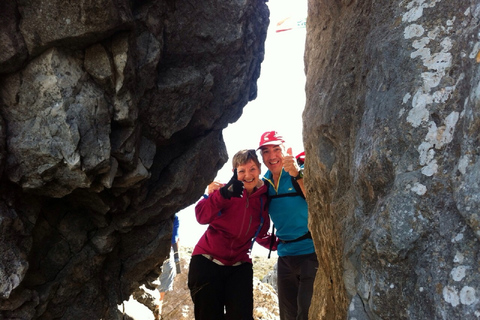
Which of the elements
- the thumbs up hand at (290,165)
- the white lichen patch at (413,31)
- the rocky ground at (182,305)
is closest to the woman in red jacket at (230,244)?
the thumbs up hand at (290,165)

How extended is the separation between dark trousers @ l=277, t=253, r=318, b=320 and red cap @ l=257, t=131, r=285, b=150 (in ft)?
6.41

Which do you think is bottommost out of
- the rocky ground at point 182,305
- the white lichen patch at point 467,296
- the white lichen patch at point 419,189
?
the white lichen patch at point 467,296

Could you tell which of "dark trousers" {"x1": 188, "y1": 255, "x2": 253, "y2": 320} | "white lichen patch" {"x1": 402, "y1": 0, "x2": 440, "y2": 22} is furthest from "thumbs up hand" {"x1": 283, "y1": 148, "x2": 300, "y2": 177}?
"white lichen patch" {"x1": 402, "y1": 0, "x2": 440, "y2": 22}

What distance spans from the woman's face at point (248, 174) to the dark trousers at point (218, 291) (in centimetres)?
151

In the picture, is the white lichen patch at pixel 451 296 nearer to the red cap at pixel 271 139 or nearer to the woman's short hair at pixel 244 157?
the red cap at pixel 271 139

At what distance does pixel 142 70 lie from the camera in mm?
7891

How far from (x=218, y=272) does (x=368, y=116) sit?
4.19 m

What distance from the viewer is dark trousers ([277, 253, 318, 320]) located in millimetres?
6238

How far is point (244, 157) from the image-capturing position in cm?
699

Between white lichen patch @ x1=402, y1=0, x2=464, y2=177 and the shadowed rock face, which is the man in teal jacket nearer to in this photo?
the shadowed rock face

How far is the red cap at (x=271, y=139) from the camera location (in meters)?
6.79

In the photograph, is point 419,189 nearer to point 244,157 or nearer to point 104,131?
point 244,157

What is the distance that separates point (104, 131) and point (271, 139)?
3056 mm

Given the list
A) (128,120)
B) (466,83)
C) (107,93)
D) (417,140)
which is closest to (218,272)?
(128,120)
